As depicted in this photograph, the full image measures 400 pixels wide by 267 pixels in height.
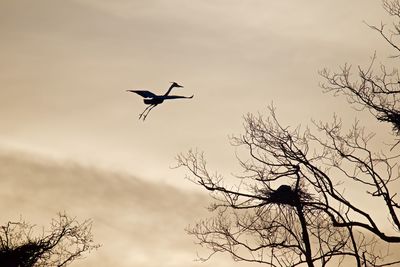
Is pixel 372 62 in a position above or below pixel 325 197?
above

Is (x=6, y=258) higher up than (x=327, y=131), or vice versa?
(x=327, y=131)

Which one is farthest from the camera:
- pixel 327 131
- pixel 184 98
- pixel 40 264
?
pixel 40 264

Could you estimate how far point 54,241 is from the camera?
54.4ft

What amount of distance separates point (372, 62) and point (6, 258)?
12160 millimetres

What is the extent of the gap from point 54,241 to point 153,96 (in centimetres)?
981

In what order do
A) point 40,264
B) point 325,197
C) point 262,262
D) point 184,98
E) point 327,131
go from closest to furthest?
point 184,98 → point 325,197 → point 327,131 → point 262,262 → point 40,264

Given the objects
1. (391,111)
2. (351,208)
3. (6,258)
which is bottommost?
(351,208)

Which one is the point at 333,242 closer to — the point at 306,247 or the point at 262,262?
the point at 306,247

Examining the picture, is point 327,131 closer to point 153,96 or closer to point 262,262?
point 262,262

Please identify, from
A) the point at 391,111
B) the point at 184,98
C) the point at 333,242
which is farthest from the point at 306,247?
the point at 184,98

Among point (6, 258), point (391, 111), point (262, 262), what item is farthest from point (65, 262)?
point (391, 111)

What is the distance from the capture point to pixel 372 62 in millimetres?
10703

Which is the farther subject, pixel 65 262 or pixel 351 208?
pixel 65 262

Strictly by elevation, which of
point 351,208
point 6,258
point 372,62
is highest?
point 372,62
